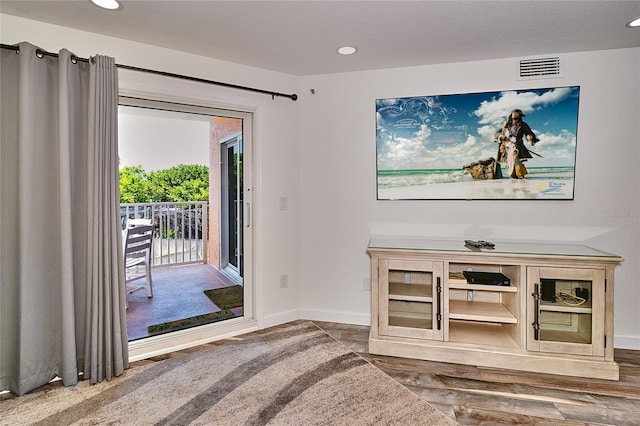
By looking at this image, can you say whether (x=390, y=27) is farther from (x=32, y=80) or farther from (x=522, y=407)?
(x=522, y=407)

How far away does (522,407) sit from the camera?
204 centimetres

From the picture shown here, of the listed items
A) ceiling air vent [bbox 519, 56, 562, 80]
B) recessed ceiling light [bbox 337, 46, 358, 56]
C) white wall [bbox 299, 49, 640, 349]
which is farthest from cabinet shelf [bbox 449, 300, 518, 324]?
recessed ceiling light [bbox 337, 46, 358, 56]

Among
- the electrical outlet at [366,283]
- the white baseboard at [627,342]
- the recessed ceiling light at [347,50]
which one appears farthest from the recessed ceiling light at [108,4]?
the white baseboard at [627,342]

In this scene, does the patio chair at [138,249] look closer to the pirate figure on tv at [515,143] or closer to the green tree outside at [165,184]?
the green tree outside at [165,184]

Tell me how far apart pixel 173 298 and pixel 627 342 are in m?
4.42

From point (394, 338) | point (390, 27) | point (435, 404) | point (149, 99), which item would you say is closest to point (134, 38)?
point (149, 99)

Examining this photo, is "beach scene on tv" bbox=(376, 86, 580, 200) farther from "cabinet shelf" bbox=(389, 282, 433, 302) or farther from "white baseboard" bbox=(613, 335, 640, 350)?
"white baseboard" bbox=(613, 335, 640, 350)

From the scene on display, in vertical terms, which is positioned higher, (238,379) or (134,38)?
(134,38)

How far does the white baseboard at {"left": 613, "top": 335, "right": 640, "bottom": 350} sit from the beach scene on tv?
1.22 m

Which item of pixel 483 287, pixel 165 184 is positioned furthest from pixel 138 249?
pixel 483 287

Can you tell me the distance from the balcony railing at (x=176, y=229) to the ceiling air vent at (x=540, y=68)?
495 centimetres

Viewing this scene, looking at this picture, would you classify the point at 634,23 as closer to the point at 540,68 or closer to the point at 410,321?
the point at 540,68

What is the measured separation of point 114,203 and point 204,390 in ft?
4.49

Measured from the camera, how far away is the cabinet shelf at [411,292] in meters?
2.72
